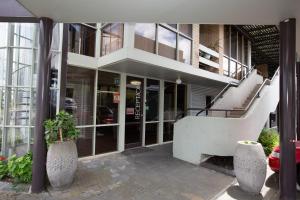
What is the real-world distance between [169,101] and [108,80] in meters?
3.52

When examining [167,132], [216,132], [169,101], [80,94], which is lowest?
[167,132]

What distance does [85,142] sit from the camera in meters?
6.63

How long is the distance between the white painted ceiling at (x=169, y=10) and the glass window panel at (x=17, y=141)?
2.91 meters

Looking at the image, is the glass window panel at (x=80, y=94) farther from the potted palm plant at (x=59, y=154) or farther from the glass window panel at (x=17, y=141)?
the potted palm plant at (x=59, y=154)

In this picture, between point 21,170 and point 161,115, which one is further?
point 161,115

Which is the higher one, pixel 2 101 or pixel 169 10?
pixel 169 10

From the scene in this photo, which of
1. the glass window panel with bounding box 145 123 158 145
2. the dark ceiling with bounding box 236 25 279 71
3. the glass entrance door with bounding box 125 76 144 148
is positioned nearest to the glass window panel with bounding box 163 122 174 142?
the glass window panel with bounding box 145 123 158 145

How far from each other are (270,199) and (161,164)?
295cm

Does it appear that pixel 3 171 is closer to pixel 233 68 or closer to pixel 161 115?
pixel 161 115

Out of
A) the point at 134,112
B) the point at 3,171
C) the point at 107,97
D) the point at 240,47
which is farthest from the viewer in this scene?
the point at 240,47

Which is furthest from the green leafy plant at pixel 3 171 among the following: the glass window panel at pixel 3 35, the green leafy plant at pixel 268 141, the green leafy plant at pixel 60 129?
the green leafy plant at pixel 268 141

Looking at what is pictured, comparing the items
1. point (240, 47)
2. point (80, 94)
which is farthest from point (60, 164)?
point (240, 47)

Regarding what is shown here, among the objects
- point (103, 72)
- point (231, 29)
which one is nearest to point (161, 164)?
point (103, 72)

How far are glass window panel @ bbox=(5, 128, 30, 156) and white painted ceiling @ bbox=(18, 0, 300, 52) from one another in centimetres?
291
